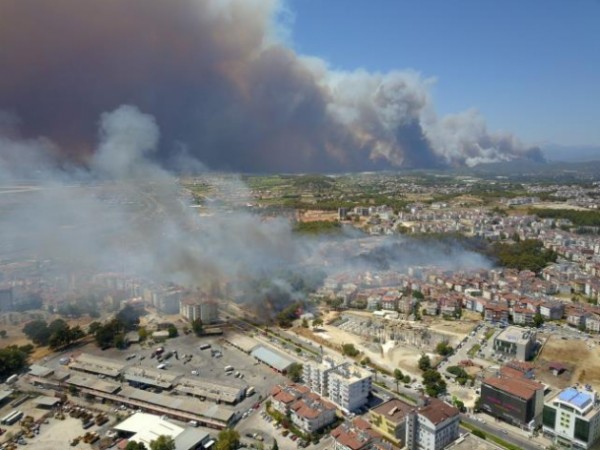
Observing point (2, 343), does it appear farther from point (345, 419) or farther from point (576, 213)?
point (576, 213)

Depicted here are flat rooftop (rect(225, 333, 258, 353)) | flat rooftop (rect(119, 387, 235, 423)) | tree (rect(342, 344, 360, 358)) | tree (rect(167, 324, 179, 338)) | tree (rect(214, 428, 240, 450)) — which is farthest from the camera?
tree (rect(167, 324, 179, 338))

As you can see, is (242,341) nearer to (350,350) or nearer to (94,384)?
(350,350)

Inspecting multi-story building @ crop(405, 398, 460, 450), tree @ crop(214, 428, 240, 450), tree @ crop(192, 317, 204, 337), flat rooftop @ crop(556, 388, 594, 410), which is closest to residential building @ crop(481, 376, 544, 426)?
flat rooftop @ crop(556, 388, 594, 410)

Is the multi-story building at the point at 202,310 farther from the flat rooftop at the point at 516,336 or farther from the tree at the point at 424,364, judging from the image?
the flat rooftop at the point at 516,336

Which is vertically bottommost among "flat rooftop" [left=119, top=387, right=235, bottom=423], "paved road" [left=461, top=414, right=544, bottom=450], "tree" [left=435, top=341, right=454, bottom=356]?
"paved road" [left=461, top=414, right=544, bottom=450]

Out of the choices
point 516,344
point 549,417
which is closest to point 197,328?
point 516,344

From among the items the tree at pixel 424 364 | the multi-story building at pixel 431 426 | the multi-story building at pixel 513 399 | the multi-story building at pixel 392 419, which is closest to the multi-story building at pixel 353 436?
the multi-story building at pixel 392 419

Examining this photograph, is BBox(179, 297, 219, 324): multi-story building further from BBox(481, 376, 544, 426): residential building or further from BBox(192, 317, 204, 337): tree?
BBox(481, 376, 544, 426): residential building
